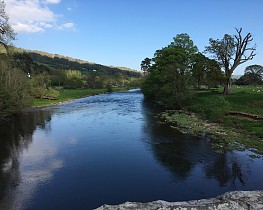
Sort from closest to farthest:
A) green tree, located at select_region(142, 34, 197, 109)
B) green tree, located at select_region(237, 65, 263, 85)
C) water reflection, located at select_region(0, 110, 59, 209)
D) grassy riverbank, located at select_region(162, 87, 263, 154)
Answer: water reflection, located at select_region(0, 110, 59, 209), grassy riverbank, located at select_region(162, 87, 263, 154), green tree, located at select_region(142, 34, 197, 109), green tree, located at select_region(237, 65, 263, 85)

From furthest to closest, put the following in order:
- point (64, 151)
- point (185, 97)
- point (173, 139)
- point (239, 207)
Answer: point (185, 97)
point (173, 139)
point (64, 151)
point (239, 207)

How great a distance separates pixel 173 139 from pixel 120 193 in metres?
12.9

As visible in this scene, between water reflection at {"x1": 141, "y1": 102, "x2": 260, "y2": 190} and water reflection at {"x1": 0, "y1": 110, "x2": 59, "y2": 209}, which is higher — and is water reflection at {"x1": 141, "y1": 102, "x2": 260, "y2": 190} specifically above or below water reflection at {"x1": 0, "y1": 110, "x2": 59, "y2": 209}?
above

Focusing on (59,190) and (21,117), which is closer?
(59,190)

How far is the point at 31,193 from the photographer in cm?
1390

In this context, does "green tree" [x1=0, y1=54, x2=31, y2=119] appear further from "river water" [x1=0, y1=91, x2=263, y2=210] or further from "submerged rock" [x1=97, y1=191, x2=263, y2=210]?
"submerged rock" [x1=97, y1=191, x2=263, y2=210]

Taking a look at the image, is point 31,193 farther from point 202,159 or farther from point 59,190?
point 202,159

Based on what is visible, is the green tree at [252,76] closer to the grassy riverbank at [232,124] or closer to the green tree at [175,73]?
the green tree at [175,73]

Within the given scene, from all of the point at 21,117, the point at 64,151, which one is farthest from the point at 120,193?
the point at 21,117

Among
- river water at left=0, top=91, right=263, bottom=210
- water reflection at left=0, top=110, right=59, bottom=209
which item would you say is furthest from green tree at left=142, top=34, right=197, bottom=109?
water reflection at left=0, top=110, right=59, bottom=209

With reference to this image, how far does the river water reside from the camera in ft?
44.7

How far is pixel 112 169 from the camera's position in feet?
58.2

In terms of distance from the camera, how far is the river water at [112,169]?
1363 cm

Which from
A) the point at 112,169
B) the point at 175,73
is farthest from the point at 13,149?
the point at 175,73
